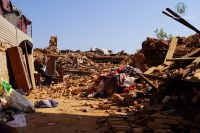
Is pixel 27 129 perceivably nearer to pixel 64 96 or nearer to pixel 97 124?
pixel 97 124

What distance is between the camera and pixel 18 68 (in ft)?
44.4

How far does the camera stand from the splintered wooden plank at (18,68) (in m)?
13.4

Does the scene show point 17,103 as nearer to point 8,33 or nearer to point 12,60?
point 12,60

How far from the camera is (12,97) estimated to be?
888 cm

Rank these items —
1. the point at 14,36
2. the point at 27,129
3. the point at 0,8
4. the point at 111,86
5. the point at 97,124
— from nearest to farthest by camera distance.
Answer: the point at 27,129
the point at 97,124
the point at 111,86
the point at 0,8
the point at 14,36

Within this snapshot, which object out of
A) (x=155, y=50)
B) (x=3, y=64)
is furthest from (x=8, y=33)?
(x=155, y=50)

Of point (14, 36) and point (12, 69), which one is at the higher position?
point (14, 36)

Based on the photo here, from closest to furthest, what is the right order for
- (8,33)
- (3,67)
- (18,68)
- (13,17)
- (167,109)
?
(167,109), (3,67), (18,68), (8,33), (13,17)

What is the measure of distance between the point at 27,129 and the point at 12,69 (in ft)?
21.9

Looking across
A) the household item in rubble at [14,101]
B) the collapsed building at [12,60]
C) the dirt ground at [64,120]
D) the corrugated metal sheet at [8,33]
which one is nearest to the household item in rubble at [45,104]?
the dirt ground at [64,120]

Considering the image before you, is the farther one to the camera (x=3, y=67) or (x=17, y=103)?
(x=3, y=67)

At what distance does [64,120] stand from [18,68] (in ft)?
18.8

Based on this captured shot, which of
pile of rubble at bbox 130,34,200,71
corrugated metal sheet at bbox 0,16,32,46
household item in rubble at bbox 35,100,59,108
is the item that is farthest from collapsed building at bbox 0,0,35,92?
pile of rubble at bbox 130,34,200,71

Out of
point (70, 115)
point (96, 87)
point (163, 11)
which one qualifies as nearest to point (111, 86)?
point (96, 87)
